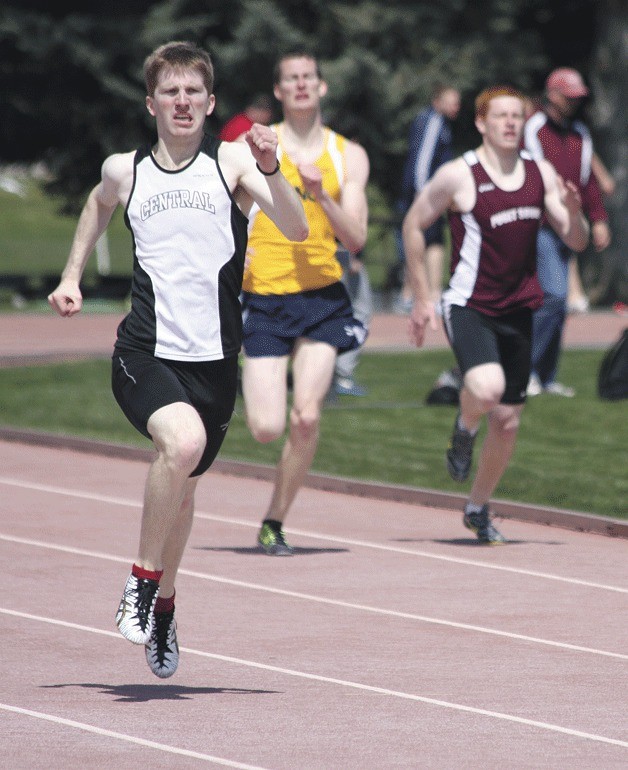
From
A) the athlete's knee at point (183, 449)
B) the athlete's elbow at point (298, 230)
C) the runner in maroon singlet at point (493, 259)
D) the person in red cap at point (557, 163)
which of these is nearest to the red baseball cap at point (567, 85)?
the person in red cap at point (557, 163)

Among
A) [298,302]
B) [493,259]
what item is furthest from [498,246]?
[298,302]

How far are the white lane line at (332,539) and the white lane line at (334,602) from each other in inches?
41.9

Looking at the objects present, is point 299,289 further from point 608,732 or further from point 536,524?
point 608,732

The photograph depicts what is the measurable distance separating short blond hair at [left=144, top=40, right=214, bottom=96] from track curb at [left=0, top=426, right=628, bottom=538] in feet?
13.5

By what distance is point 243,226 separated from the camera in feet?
21.5

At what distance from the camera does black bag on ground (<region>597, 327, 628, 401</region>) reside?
992 centimetres

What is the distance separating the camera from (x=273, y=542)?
9078mm

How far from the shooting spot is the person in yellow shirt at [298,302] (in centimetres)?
899

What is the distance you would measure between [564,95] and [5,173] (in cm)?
1591

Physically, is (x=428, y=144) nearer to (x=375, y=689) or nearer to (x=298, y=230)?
(x=298, y=230)

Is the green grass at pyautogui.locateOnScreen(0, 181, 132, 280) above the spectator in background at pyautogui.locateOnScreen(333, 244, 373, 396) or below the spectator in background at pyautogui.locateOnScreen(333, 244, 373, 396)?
below

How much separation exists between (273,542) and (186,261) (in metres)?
2.87

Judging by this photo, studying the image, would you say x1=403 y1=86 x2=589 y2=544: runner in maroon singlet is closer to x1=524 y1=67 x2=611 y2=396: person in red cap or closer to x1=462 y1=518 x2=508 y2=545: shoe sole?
x1=462 y1=518 x2=508 y2=545: shoe sole

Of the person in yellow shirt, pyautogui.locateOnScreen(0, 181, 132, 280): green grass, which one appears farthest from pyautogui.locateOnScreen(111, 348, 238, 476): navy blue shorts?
pyautogui.locateOnScreen(0, 181, 132, 280): green grass
